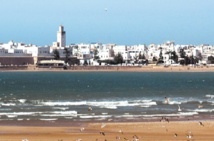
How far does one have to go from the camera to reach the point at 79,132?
2366 cm

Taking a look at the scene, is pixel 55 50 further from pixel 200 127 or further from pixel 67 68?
pixel 200 127

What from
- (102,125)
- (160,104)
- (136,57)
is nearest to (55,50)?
(136,57)

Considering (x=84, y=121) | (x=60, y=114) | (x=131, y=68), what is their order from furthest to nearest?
(x=131, y=68), (x=60, y=114), (x=84, y=121)

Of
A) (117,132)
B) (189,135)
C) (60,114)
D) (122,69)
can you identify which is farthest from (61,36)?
(189,135)

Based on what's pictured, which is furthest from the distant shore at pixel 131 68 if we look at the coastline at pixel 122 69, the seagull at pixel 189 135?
the seagull at pixel 189 135

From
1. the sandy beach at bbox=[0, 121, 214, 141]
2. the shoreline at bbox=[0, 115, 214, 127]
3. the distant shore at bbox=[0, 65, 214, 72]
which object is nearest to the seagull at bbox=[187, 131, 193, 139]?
the sandy beach at bbox=[0, 121, 214, 141]

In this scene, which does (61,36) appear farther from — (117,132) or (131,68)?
(117,132)

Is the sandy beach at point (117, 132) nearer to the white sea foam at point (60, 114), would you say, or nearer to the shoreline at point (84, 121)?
the shoreline at point (84, 121)

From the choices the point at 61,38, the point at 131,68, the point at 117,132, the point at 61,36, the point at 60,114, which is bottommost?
the point at 131,68

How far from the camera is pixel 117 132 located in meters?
23.7

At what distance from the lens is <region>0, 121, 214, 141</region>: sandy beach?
2153 cm

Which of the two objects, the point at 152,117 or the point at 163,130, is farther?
the point at 152,117

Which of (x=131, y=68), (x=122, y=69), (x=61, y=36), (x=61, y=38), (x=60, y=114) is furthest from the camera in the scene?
(x=61, y=36)

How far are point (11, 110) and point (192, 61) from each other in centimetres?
12731
